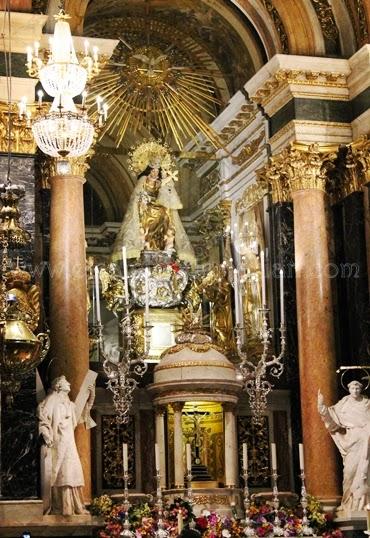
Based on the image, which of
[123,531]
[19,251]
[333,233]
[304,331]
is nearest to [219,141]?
[333,233]

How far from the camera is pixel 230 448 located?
50.3ft

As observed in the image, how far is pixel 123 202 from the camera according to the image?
1973 cm

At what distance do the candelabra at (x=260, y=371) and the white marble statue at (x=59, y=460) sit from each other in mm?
2794

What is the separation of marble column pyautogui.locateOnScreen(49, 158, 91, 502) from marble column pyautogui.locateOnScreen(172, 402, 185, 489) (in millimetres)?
1051

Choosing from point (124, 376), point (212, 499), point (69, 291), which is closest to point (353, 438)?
point (212, 499)

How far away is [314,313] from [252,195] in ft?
8.76

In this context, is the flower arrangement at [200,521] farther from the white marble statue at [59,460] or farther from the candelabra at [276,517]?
the white marble statue at [59,460]

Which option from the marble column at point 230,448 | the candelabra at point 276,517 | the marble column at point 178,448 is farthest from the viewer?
the marble column at point 230,448

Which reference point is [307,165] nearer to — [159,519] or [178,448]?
[178,448]

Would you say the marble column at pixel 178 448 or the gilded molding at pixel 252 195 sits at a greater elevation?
the gilded molding at pixel 252 195

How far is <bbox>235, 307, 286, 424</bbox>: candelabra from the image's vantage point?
15984 mm

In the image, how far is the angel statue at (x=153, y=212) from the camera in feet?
58.7

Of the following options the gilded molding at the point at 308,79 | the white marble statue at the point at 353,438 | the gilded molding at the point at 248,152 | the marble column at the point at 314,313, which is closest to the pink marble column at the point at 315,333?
the marble column at the point at 314,313

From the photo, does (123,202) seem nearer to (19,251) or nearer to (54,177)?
(54,177)
